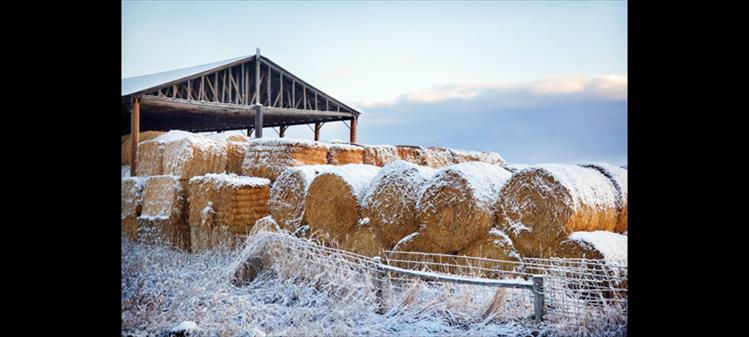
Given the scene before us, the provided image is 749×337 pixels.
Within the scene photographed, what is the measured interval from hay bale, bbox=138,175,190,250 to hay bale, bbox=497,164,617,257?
349 cm

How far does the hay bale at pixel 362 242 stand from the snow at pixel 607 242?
4.89 ft

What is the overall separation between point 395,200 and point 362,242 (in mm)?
481

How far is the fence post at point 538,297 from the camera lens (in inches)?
101

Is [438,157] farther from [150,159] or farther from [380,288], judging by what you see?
[380,288]

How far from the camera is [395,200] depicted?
13.5 feet

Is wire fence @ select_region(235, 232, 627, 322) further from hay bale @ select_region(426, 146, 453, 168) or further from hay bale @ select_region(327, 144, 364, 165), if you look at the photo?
hay bale @ select_region(426, 146, 453, 168)

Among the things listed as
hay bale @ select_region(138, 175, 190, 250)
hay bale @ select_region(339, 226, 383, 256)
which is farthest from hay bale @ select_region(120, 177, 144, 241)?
hay bale @ select_region(339, 226, 383, 256)

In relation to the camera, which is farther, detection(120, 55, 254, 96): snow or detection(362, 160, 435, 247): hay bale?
detection(120, 55, 254, 96): snow

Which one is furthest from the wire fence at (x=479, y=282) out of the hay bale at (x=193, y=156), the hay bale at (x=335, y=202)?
the hay bale at (x=193, y=156)

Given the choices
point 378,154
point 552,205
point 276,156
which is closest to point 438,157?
point 378,154

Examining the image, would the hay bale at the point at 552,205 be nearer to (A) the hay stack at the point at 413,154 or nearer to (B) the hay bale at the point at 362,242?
(B) the hay bale at the point at 362,242

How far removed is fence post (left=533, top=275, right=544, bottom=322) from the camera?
2.58 m
